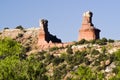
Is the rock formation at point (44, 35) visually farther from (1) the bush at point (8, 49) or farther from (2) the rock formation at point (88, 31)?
(1) the bush at point (8, 49)

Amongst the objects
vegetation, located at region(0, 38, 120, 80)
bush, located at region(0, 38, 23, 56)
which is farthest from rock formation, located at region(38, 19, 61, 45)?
bush, located at region(0, 38, 23, 56)

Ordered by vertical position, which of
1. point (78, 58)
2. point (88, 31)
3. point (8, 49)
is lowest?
point (78, 58)

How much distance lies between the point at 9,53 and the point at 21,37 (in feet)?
256

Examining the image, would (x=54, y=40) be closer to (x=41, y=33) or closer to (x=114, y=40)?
(x=41, y=33)

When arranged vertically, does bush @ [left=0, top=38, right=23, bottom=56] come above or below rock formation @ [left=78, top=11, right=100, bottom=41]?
above

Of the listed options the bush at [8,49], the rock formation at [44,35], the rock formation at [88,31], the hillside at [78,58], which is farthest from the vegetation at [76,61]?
the bush at [8,49]

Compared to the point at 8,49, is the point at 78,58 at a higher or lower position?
lower

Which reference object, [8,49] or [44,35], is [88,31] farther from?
[8,49]

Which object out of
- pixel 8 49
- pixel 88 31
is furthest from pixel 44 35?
pixel 8 49

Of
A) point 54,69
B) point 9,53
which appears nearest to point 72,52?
point 54,69

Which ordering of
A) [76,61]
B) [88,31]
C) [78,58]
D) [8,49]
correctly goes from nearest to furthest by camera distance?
1. [8,49]
2. [78,58]
3. [76,61]
4. [88,31]

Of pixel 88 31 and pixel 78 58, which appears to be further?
pixel 88 31

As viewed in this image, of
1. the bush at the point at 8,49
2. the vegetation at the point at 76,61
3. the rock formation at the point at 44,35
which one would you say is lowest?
the vegetation at the point at 76,61

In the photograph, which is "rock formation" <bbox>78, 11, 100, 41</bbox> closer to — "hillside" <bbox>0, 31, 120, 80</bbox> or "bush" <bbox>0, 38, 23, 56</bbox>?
"hillside" <bbox>0, 31, 120, 80</bbox>
